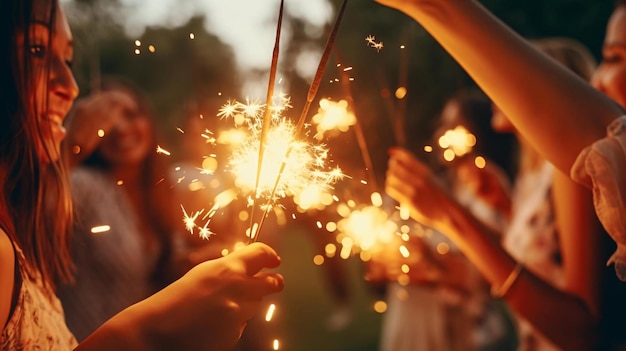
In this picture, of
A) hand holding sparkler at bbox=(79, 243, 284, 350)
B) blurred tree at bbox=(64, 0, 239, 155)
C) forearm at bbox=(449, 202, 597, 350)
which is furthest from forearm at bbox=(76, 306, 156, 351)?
blurred tree at bbox=(64, 0, 239, 155)

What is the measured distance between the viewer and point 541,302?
2.15 metres

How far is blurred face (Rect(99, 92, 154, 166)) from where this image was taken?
4.14 meters

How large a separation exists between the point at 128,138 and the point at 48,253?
254 centimetres

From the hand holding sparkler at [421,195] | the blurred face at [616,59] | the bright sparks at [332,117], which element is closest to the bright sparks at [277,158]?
the bright sparks at [332,117]

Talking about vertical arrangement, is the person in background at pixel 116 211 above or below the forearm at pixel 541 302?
below

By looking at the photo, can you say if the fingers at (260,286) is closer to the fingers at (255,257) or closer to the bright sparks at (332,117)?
the fingers at (255,257)

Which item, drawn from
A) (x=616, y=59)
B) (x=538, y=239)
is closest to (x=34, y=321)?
(x=616, y=59)

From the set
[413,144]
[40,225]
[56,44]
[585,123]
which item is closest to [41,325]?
[40,225]

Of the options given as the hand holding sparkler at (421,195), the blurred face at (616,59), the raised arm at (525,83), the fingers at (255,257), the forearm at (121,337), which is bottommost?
the hand holding sparkler at (421,195)

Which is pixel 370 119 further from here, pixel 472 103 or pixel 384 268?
pixel 472 103

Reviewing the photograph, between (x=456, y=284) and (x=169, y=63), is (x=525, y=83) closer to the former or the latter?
(x=456, y=284)

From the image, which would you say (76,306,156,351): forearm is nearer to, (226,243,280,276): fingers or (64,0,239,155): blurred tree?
(226,243,280,276): fingers

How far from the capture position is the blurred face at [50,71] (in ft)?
5.00

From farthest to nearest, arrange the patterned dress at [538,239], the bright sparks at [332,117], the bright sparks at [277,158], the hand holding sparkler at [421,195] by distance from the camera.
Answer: the patterned dress at [538,239]
the hand holding sparkler at [421,195]
the bright sparks at [332,117]
the bright sparks at [277,158]
